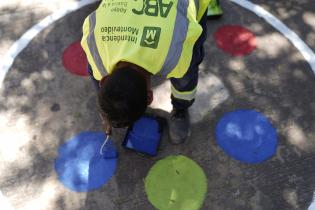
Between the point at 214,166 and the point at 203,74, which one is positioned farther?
the point at 203,74

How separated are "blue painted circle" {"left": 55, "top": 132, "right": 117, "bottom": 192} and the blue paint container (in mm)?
161

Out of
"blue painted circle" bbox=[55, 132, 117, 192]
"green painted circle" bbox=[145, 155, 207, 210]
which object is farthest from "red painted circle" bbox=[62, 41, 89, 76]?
"green painted circle" bbox=[145, 155, 207, 210]

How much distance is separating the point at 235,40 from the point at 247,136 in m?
1.14

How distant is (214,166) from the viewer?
10.1ft

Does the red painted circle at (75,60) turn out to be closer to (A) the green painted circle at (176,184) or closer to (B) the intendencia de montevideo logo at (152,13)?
(A) the green painted circle at (176,184)

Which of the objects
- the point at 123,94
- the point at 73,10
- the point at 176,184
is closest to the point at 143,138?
the point at 176,184

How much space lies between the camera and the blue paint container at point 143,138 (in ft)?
10.2

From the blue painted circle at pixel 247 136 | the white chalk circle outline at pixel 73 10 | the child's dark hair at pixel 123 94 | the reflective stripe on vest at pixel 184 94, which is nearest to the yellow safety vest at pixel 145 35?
the child's dark hair at pixel 123 94

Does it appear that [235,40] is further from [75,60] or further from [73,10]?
[73,10]

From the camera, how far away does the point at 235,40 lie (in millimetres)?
3896

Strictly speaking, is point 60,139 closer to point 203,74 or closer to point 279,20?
point 203,74

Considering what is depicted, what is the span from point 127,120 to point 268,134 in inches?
58.1

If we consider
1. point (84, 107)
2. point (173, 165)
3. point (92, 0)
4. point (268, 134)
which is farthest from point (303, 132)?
point (92, 0)

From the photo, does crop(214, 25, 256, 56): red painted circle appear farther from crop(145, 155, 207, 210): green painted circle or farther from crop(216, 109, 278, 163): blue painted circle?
crop(145, 155, 207, 210): green painted circle
